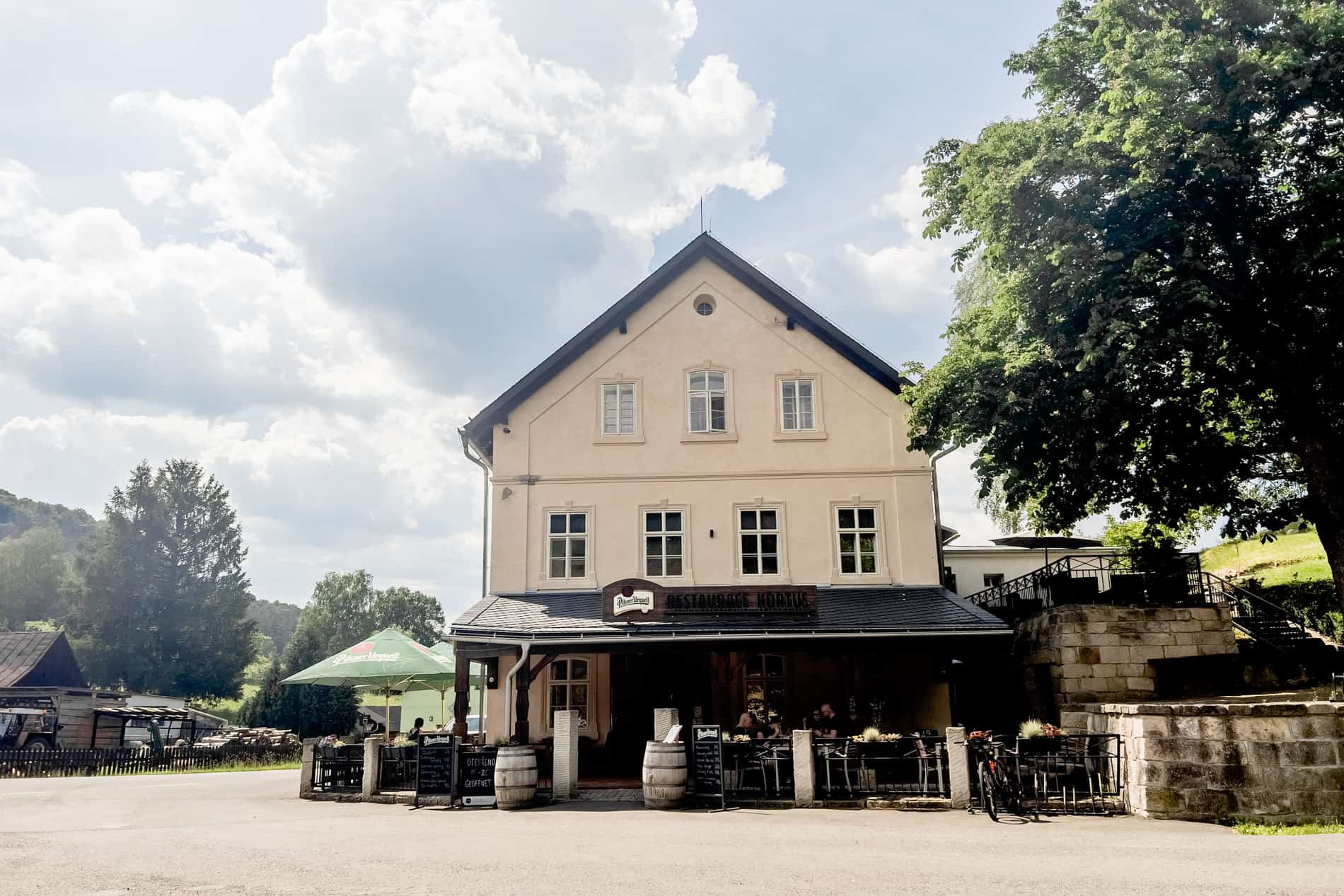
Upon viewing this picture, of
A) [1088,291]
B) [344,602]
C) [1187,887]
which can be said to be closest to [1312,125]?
[1088,291]

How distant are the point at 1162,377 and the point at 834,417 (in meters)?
5.88

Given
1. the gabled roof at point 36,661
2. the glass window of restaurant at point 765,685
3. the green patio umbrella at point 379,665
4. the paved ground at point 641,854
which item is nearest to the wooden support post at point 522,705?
the paved ground at point 641,854

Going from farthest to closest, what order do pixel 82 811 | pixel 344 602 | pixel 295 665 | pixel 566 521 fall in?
1. pixel 344 602
2. pixel 295 665
3. pixel 566 521
4. pixel 82 811

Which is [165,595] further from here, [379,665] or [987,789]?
[987,789]

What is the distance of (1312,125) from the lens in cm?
1438

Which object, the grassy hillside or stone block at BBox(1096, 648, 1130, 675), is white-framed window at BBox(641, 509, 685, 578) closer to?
stone block at BBox(1096, 648, 1130, 675)

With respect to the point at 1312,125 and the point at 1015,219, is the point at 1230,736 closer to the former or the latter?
the point at 1015,219

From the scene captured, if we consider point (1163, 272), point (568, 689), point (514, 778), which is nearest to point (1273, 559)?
point (1163, 272)

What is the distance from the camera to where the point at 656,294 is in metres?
19.8

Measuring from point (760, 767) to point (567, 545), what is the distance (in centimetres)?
672

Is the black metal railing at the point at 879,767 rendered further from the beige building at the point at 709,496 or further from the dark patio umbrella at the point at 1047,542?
the dark patio umbrella at the point at 1047,542

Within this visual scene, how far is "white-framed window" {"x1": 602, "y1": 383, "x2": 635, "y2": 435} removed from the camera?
19.0m

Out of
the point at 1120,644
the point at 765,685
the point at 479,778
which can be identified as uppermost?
the point at 1120,644

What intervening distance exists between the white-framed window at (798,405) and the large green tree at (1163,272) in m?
2.19
